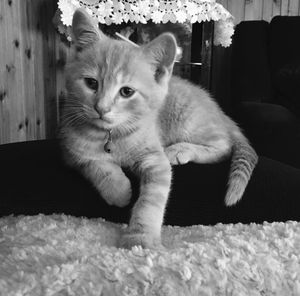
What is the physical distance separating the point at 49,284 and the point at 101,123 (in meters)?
0.49

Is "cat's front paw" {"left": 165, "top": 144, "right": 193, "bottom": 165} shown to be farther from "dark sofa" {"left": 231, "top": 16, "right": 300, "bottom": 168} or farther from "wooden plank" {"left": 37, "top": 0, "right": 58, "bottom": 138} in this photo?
"wooden plank" {"left": 37, "top": 0, "right": 58, "bottom": 138}

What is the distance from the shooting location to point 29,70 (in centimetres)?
234

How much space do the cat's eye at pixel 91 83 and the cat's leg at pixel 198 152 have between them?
1.13 feet

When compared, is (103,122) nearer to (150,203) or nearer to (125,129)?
(125,129)

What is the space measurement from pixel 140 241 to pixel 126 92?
40 cm

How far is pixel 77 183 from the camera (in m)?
1.18

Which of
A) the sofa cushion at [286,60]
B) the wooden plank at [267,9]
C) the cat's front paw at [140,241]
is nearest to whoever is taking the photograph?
the cat's front paw at [140,241]

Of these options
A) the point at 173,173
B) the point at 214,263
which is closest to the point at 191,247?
the point at 214,263

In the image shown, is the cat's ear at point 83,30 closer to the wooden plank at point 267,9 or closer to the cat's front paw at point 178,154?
the cat's front paw at point 178,154

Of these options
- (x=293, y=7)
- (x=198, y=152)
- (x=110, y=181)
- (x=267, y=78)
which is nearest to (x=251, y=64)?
(x=267, y=78)

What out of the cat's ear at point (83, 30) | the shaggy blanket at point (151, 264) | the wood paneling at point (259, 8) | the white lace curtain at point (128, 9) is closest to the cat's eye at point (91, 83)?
the cat's ear at point (83, 30)

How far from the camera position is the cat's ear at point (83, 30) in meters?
1.16

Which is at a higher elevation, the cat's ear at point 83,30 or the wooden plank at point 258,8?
the wooden plank at point 258,8

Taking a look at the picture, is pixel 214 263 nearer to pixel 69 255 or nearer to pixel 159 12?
pixel 69 255
